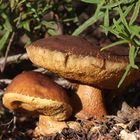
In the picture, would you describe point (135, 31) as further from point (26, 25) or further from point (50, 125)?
point (26, 25)

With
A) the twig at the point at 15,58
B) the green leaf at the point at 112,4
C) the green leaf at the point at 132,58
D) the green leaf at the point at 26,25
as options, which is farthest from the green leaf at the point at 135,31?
the twig at the point at 15,58

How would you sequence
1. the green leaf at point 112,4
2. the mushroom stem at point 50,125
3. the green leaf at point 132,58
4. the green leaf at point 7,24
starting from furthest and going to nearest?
the green leaf at point 7,24, the mushroom stem at point 50,125, the green leaf at point 112,4, the green leaf at point 132,58

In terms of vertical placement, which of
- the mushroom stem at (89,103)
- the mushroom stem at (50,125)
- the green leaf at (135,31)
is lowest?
the mushroom stem at (50,125)

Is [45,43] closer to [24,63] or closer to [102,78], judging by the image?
[102,78]

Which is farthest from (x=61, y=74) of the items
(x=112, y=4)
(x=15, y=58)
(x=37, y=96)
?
(x=15, y=58)

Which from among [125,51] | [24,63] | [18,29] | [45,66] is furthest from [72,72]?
[24,63]

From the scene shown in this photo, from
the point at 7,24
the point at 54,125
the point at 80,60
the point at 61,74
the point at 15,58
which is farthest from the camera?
the point at 15,58

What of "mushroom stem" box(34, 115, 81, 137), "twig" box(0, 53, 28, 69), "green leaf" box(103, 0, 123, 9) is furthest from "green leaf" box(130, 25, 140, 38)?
"twig" box(0, 53, 28, 69)

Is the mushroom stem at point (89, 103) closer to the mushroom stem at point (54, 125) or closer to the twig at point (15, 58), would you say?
the mushroom stem at point (54, 125)

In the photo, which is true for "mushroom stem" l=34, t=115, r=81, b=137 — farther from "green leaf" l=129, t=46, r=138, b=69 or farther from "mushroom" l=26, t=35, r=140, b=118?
"green leaf" l=129, t=46, r=138, b=69
